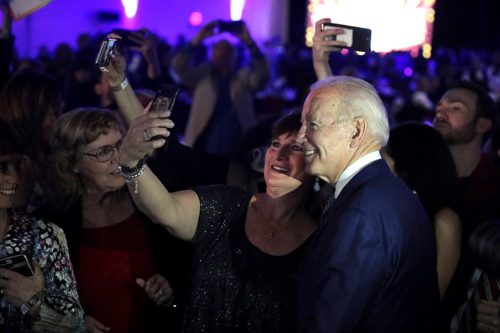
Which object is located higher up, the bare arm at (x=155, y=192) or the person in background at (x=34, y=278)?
the bare arm at (x=155, y=192)

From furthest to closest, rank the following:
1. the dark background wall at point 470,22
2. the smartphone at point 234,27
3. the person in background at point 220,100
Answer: the dark background wall at point 470,22 < the person in background at point 220,100 < the smartphone at point 234,27

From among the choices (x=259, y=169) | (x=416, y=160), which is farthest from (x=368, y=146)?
(x=259, y=169)

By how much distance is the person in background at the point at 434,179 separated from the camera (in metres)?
2.81

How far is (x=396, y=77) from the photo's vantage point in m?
14.1

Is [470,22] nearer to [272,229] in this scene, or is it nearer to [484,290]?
[484,290]

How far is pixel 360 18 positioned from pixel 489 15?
17.4 meters

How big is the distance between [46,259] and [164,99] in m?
0.69

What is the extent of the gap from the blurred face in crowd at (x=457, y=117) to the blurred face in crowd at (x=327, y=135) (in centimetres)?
204

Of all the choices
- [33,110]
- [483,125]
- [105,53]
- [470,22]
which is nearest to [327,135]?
[105,53]

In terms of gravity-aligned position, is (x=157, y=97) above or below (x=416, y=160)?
above

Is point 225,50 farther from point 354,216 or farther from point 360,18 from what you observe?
point 354,216

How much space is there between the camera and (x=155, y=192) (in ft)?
7.25

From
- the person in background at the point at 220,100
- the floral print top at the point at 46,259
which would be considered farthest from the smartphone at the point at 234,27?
the floral print top at the point at 46,259

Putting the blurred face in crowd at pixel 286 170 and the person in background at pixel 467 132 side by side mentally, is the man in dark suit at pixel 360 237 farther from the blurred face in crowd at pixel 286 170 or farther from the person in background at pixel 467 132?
the person in background at pixel 467 132
